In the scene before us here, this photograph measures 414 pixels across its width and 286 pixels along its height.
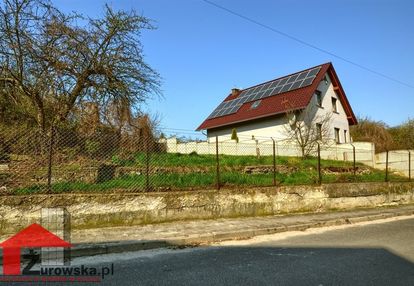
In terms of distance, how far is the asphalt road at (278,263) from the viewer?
448cm

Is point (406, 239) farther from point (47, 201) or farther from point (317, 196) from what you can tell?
point (47, 201)

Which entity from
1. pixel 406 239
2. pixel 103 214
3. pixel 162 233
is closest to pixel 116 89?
pixel 103 214

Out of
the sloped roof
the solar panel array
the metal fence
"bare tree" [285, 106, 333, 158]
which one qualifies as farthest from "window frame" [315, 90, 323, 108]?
the sloped roof

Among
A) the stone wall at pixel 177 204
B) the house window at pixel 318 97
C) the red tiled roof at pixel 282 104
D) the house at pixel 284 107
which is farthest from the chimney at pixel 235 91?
the stone wall at pixel 177 204

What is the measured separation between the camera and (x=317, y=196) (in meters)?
11.3

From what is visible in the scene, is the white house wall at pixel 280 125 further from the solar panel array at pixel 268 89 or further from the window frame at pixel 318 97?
the solar panel array at pixel 268 89

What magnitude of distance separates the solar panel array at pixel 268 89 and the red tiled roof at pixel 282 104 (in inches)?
17.2

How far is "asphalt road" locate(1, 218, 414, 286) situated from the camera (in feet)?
14.7

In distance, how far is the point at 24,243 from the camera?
6328 mm

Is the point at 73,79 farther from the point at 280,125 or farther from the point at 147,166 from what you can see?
the point at 280,125

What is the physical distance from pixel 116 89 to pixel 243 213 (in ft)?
21.0

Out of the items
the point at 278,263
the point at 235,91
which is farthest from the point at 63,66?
the point at 235,91

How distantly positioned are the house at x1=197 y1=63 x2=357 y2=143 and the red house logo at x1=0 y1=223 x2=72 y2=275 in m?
18.4

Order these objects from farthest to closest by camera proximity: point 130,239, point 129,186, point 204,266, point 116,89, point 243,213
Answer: point 116,89
point 243,213
point 129,186
point 130,239
point 204,266
